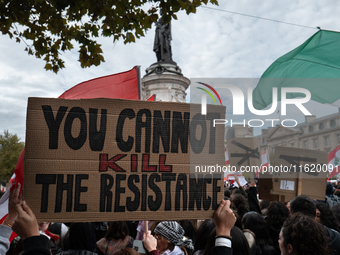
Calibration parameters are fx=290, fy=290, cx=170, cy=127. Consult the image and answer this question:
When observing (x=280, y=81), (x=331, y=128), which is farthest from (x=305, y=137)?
(x=280, y=81)

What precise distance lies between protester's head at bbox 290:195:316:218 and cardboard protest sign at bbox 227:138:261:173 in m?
0.56

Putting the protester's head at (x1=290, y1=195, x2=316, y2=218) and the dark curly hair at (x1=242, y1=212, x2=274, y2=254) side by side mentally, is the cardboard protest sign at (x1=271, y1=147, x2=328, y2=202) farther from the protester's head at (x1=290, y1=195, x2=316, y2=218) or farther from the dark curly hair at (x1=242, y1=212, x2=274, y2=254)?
the dark curly hair at (x1=242, y1=212, x2=274, y2=254)

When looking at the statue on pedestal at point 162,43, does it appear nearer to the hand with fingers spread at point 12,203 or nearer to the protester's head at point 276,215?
the protester's head at point 276,215

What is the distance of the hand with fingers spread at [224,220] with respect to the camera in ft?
5.68

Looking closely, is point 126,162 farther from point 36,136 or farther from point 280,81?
point 280,81

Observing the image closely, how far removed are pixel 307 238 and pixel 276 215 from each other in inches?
57.3

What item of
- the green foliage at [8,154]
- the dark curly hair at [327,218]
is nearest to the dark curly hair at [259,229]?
the dark curly hair at [327,218]

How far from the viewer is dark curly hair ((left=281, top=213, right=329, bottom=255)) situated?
1.92m

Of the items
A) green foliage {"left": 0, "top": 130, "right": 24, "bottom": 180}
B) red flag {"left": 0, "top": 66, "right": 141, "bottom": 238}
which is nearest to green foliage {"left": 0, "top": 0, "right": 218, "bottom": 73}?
red flag {"left": 0, "top": 66, "right": 141, "bottom": 238}

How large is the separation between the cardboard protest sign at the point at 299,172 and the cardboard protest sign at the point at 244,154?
230mm

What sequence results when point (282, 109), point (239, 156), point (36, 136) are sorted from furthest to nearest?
point (239, 156) → point (282, 109) → point (36, 136)

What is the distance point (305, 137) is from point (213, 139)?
7.24ft

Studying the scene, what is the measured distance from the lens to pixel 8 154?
97.9ft

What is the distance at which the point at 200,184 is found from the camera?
2068 millimetres
